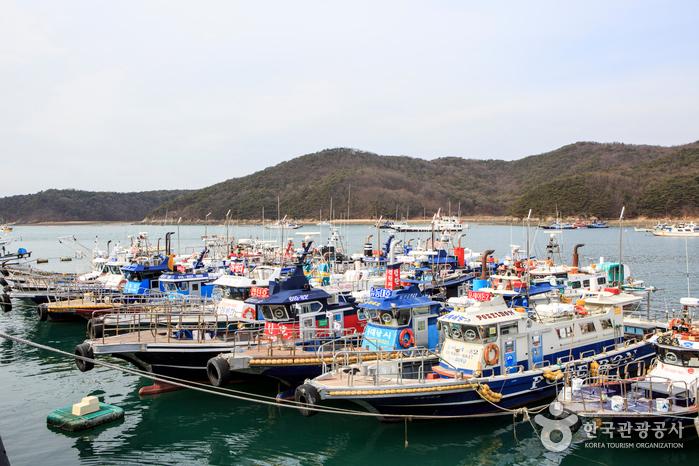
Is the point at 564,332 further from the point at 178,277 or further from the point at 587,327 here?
the point at 178,277

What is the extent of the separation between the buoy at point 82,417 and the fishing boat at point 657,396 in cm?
1521

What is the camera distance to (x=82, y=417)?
→ 1964 centimetres

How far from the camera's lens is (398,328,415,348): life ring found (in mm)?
21453

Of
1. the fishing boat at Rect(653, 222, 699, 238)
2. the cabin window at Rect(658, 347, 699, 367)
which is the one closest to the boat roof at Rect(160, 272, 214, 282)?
the cabin window at Rect(658, 347, 699, 367)

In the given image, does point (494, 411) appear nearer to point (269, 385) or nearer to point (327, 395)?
point (327, 395)

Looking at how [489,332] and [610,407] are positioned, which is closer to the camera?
[610,407]

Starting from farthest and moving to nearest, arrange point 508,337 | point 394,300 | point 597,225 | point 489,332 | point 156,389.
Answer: point 597,225 < point 156,389 < point 394,300 < point 508,337 < point 489,332

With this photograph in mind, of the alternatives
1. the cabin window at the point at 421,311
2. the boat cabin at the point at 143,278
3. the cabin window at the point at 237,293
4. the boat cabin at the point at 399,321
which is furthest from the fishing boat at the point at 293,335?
the boat cabin at the point at 143,278

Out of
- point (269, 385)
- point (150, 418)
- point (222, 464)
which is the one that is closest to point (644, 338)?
point (269, 385)

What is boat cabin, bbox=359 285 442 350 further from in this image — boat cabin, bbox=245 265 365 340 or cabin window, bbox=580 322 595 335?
cabin window, bbox=580 322 595 335

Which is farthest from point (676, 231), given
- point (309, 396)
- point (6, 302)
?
point (309, 396)

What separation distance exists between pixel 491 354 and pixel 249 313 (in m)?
12.4
